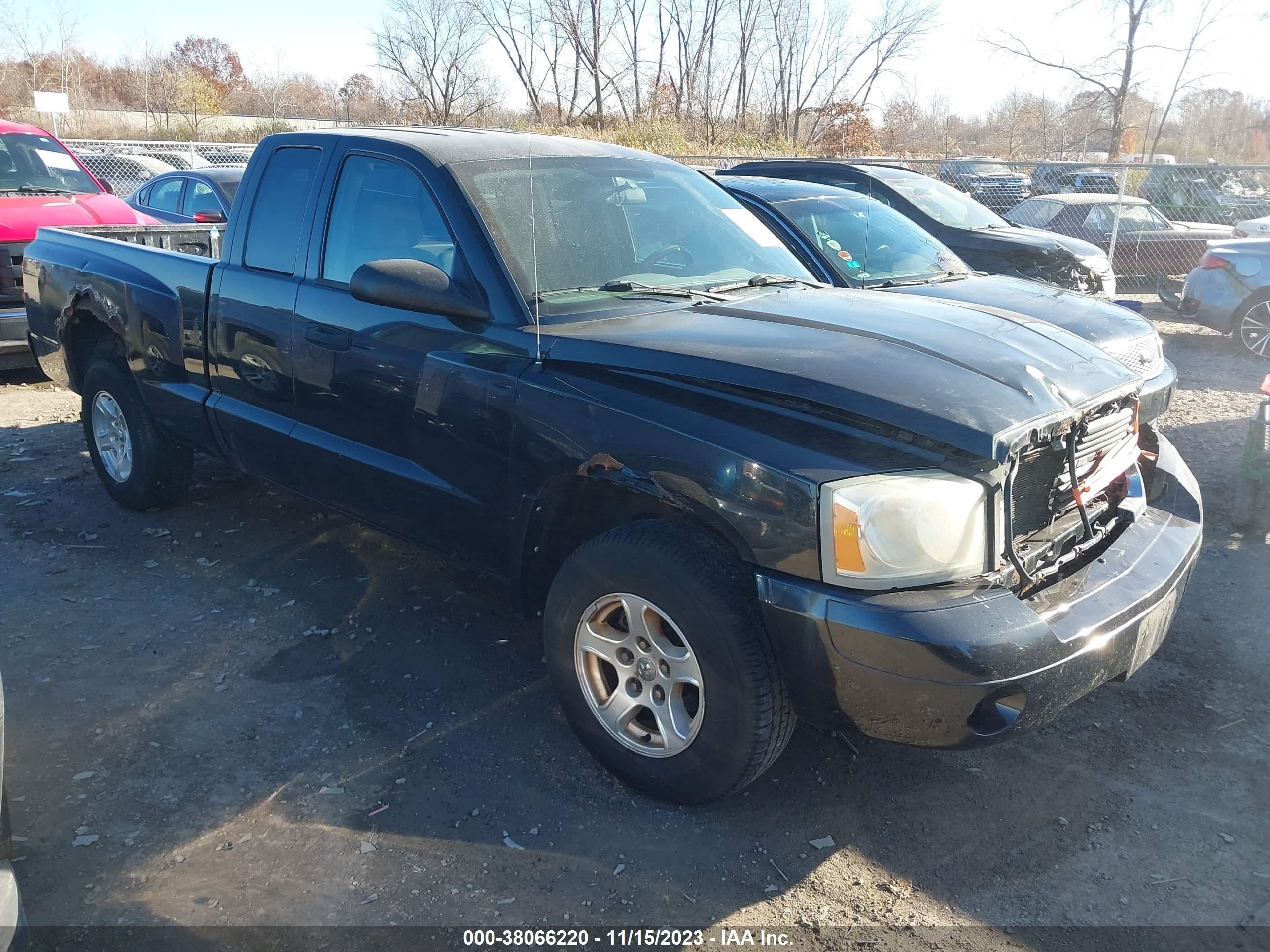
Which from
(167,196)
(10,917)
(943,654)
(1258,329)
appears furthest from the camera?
(167,196)

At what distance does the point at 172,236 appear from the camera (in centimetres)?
683

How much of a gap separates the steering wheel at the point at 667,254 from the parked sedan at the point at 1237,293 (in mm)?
9042

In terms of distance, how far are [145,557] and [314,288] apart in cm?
195

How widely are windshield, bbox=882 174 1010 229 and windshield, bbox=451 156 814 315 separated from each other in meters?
6.03

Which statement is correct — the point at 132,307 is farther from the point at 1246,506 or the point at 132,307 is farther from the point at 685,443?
the point at 1246,506

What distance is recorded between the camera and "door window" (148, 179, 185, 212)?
11328 mm

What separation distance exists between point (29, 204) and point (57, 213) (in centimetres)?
24

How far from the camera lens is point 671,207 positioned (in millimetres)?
4059

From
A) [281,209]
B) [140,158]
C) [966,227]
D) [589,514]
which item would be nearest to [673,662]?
[589,514]

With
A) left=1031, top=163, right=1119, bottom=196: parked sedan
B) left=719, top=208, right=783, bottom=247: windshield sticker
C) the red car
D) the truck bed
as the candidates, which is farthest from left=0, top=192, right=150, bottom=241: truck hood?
left=1031, top=163, right=1119, bottom=196: parked sedan

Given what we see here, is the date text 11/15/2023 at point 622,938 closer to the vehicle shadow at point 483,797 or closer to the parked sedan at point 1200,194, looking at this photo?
the vehicle shadow at point 483,797

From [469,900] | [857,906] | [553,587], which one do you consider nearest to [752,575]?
[553,587]

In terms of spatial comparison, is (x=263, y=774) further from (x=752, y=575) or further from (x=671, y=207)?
(x=671, y=207)

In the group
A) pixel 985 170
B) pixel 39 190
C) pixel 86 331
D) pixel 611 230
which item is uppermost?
pixel 985 170
